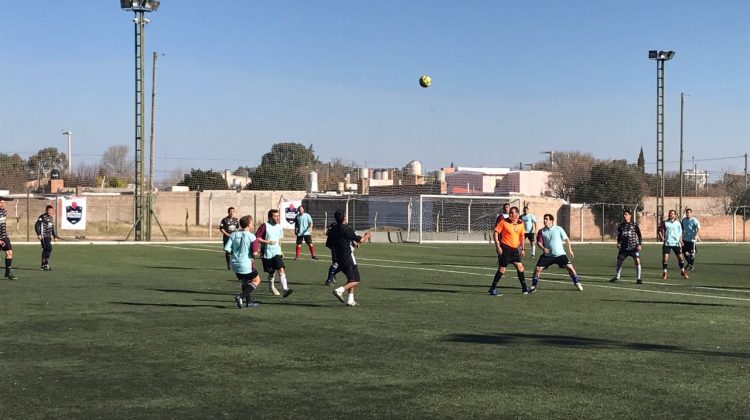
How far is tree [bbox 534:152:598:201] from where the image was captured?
92.4m

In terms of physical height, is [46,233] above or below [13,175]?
below

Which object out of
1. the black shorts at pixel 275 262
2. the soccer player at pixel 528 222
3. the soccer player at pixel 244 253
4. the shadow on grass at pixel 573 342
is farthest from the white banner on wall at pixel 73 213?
the shadow on grass at pixel 573 342

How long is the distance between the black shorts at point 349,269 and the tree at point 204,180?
71.3 meters

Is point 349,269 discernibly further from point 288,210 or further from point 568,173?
point 568,173

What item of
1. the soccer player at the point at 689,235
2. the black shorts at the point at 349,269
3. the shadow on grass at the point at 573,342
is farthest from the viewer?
the soccer player at the point at 689,235

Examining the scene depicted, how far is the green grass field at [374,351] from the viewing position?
7875 mm

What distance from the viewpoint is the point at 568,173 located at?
9662 centimetres

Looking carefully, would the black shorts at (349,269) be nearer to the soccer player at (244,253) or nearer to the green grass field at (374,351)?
the green grass field at (374,351)

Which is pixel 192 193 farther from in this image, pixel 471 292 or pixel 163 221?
pixel 471 292

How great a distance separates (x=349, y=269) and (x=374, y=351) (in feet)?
15.9

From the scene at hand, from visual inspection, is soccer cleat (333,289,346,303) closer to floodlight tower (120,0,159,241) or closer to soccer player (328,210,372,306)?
soccer player (328,210,372,306)

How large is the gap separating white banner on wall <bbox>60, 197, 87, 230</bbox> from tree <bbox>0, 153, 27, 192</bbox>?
30.2 metres

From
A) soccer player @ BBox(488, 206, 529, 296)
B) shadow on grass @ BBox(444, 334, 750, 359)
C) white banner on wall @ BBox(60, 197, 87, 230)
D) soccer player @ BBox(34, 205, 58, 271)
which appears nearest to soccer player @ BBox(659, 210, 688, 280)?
soccer player @ BBox(488, 206, 529, 296)

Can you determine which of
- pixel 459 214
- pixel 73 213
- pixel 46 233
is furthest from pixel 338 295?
pixel 459 214
